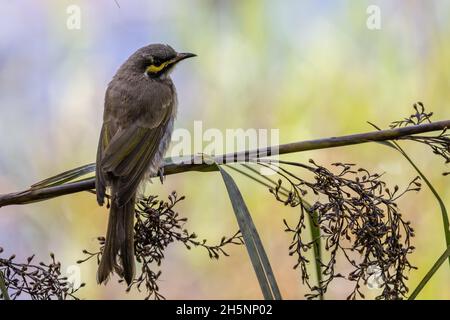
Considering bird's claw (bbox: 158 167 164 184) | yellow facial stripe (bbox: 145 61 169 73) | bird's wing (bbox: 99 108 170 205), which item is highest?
yellow facial stripe (bbox: 145 61 169 73)

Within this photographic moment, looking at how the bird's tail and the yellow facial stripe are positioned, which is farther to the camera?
the yellow facial stripe

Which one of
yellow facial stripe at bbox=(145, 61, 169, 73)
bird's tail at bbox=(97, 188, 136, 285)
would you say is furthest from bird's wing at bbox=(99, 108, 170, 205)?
yellow facial stripe at bbox=(145, 61, 169, 73)

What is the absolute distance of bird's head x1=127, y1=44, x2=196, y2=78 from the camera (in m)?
4.37

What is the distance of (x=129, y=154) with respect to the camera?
369cm

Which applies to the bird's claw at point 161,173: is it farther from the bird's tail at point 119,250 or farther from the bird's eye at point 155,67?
the bird's eye at point 155,67

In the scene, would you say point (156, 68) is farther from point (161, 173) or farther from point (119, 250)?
point (119, 250)

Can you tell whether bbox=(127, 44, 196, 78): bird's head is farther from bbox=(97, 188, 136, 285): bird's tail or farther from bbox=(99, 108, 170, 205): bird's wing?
bbox=(97, 188, 136, 285): bird's tail

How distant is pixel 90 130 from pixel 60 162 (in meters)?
0.29

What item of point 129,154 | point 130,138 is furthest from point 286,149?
point 130,138

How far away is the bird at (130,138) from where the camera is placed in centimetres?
308

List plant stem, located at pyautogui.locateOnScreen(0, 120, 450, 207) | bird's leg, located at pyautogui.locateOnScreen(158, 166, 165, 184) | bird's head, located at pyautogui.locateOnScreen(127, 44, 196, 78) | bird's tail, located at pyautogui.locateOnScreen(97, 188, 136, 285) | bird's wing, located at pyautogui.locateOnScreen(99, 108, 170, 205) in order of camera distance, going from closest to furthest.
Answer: plant stem, located at pyautogui.locateOnScreen(0, 120, 450, 207) → bird's tail, located at pyautogui.locateOnScreen(97, 188, 136, 285) → bird's wing, located at pyautogui.locateOnScreen(99, 108, 170, 205) → bird's leg, located at pyautogui.locateOnScreen(158, 166, 165, 184) → bird's head, located at pyautogui.locateOnScreen(127, 44, 196, 78)

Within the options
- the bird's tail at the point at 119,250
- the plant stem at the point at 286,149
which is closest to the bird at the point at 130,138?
the bird's tail at the point at 119,250

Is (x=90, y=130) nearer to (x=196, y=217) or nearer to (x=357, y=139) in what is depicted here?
(x=196, y=217)

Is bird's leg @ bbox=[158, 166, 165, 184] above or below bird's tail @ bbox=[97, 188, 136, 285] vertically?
above
